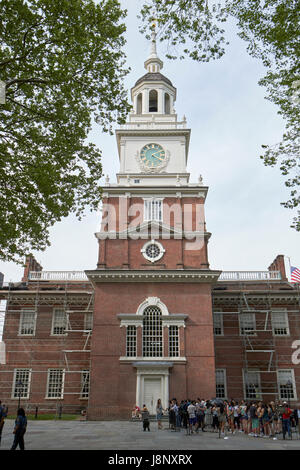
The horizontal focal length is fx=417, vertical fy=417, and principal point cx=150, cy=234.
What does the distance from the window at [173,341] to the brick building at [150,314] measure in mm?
66

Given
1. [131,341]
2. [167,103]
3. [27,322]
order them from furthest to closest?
[167,103] < [27,322] < [131,341]

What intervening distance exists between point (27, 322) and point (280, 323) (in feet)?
64.6

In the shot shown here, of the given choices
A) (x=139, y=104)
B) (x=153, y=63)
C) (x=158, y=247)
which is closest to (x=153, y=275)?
(x=158, y=247)

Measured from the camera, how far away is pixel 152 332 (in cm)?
2747

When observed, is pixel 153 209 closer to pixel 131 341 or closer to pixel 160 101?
pixel 131 341

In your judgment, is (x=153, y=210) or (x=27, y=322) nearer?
(x=153, y=210)

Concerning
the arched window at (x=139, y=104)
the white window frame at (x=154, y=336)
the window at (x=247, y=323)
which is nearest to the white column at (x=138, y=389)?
the white window frame at (x=154, y=336)

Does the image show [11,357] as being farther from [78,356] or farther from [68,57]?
[68,57]

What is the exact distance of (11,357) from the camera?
31.6 m

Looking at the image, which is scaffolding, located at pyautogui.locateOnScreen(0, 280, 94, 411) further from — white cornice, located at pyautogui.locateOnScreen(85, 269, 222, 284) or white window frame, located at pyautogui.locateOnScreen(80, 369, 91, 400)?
white cornice, located at pyautogui.locateOnScreen(85, 269, 222, 284)

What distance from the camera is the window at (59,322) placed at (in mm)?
32406

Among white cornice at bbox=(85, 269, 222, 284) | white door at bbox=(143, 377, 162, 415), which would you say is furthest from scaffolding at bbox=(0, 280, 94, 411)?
white door at bbox=(143, 377, 162, 415)
